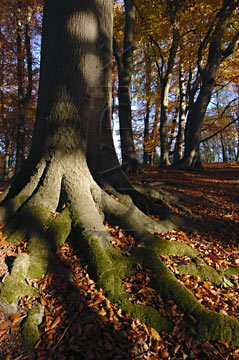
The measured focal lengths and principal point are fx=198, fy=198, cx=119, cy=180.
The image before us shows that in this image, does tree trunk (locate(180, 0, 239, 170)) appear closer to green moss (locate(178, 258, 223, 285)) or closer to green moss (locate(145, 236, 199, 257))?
green moss (locate(145, 236, 199, 257))

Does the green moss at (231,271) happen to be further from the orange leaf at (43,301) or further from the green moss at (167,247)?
the orange leaf at (43,301)

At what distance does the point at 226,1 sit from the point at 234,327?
36.5 ft

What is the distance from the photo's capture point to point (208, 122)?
1786 centimetres

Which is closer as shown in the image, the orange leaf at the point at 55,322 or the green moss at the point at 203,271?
the orange leaf at the point at 55,322

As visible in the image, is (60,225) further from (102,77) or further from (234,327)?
(102,77)

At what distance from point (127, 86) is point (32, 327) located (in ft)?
27.6

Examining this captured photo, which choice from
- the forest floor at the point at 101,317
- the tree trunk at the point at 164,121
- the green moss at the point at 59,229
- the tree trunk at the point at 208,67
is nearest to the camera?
the forest floor at the point at 101,317

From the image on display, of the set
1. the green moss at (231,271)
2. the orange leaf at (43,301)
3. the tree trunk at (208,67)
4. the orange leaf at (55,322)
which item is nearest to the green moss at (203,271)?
the green moss at (231,271)

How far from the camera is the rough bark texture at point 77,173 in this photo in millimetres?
2459

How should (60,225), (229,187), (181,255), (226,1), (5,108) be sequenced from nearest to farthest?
(60,225), (181,255), (229,187), (226,1), (5,108)

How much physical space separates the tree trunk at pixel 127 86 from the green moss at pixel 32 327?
6971mm

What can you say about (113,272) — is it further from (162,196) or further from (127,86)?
(127,86)

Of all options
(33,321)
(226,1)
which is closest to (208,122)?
(226,1)

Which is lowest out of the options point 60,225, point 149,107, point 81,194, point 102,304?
point 102,304
